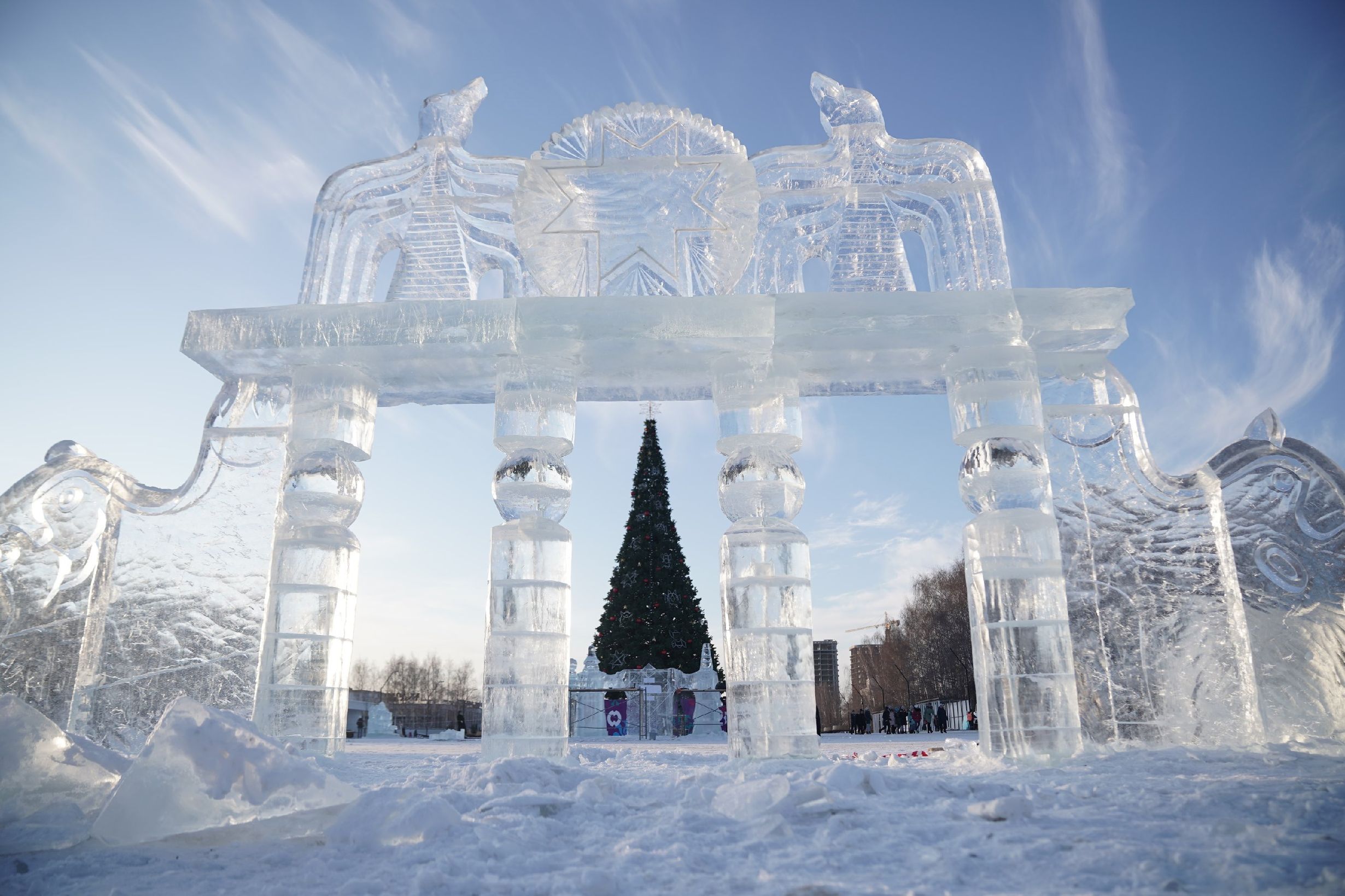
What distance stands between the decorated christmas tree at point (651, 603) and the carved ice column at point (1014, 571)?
12131 mm

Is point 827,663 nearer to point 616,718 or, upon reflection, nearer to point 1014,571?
point 616,718

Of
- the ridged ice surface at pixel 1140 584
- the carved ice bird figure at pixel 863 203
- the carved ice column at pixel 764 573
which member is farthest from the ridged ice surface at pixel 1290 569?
the carved ice column at pixel 764 573

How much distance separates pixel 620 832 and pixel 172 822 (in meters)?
1.62

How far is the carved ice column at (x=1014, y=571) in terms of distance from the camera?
5.15m

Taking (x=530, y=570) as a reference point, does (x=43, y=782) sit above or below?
below

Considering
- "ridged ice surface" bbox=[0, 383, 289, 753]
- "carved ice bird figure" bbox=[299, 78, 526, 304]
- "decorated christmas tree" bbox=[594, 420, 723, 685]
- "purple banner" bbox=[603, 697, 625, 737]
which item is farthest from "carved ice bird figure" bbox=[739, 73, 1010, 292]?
"decorated christmas tree" bbox=[594, 420, 723, 685]

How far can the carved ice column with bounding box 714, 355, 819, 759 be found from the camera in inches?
208

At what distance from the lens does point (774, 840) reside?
3037 mm

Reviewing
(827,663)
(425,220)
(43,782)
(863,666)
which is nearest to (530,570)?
(43,782)

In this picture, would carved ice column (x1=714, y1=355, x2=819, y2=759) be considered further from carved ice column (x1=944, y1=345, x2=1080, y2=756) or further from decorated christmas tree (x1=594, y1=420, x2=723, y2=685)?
decorated christmas tree (x1=594, y1=420, x2=723, y2=685)

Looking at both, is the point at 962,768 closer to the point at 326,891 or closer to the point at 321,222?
the point at 326,891

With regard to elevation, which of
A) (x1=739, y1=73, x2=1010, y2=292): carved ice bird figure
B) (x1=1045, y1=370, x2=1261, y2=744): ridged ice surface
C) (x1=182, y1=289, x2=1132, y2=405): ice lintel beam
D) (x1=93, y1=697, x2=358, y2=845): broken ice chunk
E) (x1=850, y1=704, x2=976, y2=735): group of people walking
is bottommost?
(x1=850, y1=704, x2=976, y2=735): group of people walking

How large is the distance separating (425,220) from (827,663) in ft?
171

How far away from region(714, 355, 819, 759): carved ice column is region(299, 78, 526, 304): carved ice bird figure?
2.08 metres
